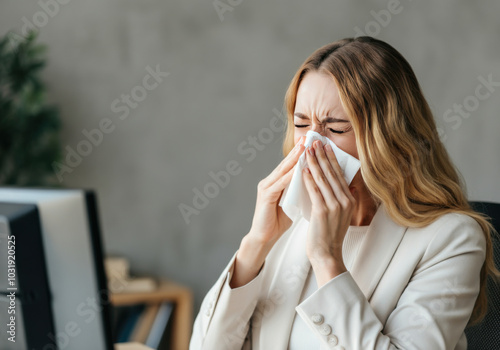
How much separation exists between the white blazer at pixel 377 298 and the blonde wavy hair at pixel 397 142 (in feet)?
0.18

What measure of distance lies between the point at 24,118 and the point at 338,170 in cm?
177

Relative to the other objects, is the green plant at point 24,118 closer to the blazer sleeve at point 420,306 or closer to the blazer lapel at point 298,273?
the blazer lapel at point 298,273

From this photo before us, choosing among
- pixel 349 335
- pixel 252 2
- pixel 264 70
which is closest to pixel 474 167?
pixel 264 70

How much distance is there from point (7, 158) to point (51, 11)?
0.84 meters

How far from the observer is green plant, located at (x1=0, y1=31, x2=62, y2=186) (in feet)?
8.63

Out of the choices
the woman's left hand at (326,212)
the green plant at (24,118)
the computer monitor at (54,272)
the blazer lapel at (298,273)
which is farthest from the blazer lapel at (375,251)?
the green plant at (24,118)

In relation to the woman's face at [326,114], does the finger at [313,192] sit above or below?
below

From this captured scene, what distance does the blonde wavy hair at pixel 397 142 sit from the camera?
1.44 metres

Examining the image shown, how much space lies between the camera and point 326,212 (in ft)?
4.55

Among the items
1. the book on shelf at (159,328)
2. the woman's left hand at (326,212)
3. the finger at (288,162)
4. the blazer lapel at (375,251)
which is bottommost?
the book on shelf at (159,328)

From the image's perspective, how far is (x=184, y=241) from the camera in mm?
3354

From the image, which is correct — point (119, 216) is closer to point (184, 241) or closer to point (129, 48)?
point (184, 241)

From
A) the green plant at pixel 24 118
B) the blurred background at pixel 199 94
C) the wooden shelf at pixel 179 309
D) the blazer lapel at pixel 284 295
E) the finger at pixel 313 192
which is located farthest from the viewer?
the wooden shelf at pixel 179 309

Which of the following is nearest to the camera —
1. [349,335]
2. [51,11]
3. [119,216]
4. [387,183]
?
[349,335]
